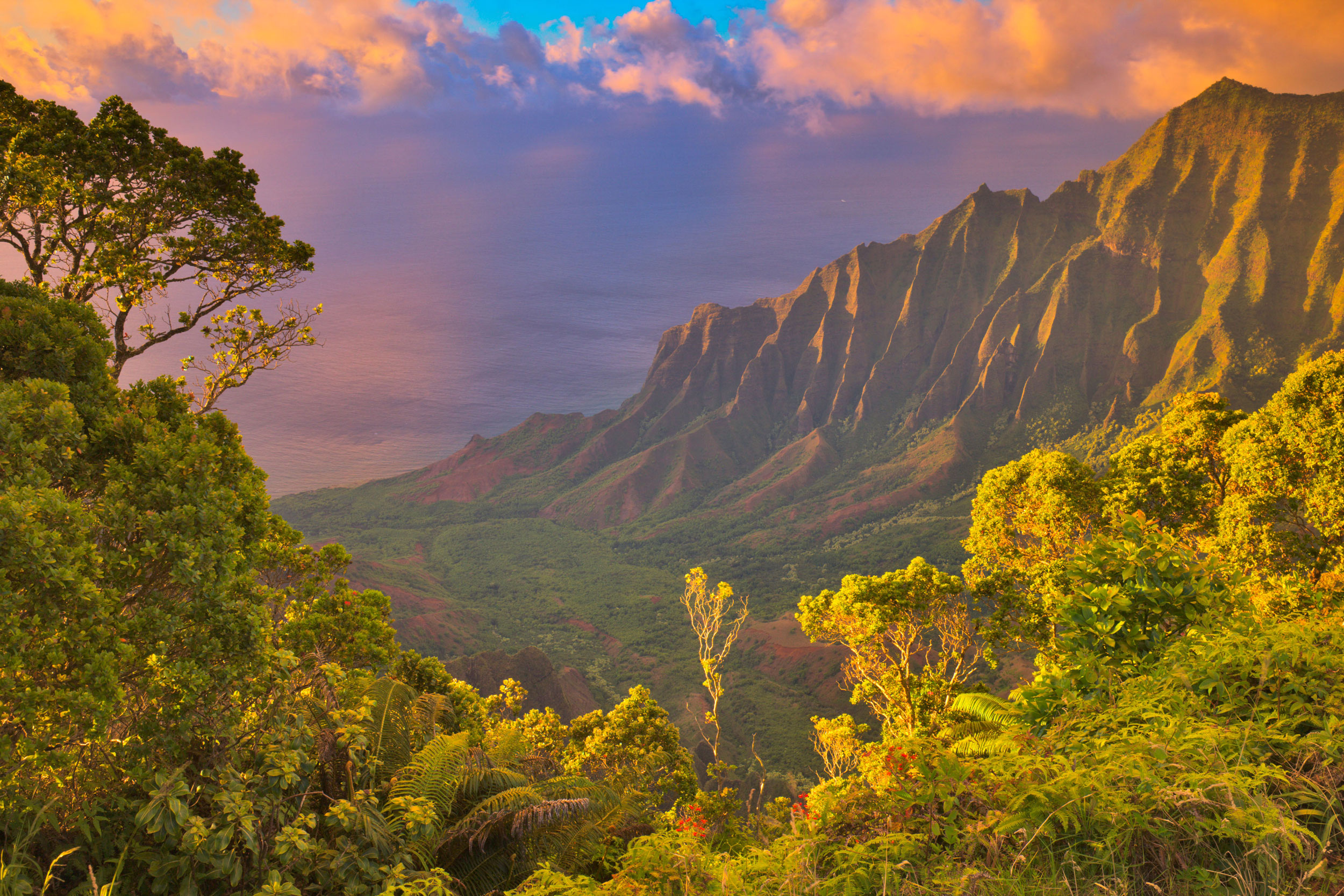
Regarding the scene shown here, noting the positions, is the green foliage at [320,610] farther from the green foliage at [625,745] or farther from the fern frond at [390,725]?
the green foliage at [625,745]

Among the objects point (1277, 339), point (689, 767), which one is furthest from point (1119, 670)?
point (1277, 339)

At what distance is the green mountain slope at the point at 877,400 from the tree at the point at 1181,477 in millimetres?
36842

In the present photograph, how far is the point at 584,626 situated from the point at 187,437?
273ft

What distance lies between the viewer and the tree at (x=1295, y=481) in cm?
1377

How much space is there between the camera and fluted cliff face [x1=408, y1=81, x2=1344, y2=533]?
109 meters

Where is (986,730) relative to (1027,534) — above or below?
below

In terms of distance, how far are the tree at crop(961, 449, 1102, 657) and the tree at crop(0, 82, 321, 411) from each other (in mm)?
16714

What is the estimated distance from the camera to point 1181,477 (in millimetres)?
17438

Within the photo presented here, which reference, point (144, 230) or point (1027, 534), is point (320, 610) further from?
point (1027, 534)

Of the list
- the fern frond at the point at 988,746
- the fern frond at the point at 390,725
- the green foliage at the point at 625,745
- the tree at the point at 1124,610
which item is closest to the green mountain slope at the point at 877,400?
the green foliage at the point at 625,745

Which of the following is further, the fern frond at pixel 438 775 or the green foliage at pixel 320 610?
the green foliage at pixel 320 610

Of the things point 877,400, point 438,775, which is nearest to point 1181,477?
point 438,775

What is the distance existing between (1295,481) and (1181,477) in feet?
9.91

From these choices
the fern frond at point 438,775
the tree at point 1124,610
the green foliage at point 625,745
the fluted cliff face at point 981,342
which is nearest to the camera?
the tree at point 1124,610
